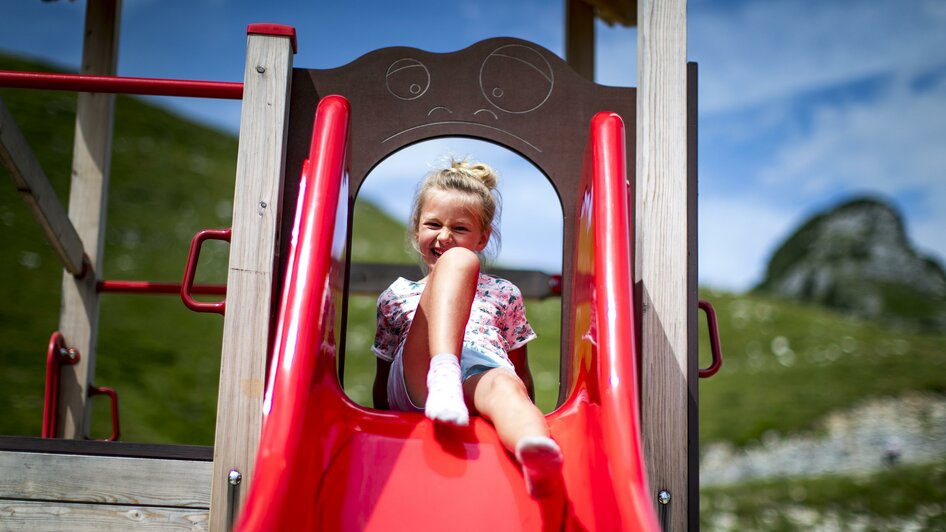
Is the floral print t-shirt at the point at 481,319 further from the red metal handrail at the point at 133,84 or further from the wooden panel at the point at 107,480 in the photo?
the red metal handrail at the point at 133,84

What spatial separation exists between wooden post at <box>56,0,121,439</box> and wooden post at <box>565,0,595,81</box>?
2.24m

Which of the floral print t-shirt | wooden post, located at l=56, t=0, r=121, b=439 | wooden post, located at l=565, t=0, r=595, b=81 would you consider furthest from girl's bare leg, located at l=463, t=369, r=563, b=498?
wooden post, located at l=565, t=0, r=595, b=81

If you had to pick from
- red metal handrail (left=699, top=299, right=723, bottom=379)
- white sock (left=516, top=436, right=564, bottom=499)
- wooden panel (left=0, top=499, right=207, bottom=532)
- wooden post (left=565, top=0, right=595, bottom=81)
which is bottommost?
wooden panel (left=0, top=499, right=207, bottom=532)

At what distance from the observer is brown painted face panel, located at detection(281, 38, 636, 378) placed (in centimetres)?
254

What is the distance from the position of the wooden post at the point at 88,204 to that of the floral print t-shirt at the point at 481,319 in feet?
5.38

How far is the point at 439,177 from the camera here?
2666mm

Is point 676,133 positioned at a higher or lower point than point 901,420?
higher

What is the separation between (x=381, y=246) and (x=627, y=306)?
20.8m

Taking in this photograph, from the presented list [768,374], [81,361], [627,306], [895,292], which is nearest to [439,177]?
[627,306]

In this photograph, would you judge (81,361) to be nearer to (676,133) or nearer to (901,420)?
(676,133)

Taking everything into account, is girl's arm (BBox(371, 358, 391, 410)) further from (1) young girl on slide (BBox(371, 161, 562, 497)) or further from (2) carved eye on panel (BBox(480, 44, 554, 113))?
A: (2) carved eye on panel (BBox(480, 44, 554, 113))

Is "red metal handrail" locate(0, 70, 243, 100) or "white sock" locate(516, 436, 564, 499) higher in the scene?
"red metal handrail" locate(0, 70, 243, 100)

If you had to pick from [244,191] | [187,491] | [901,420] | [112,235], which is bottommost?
[901,420]

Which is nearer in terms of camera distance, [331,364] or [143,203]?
[331,364]
